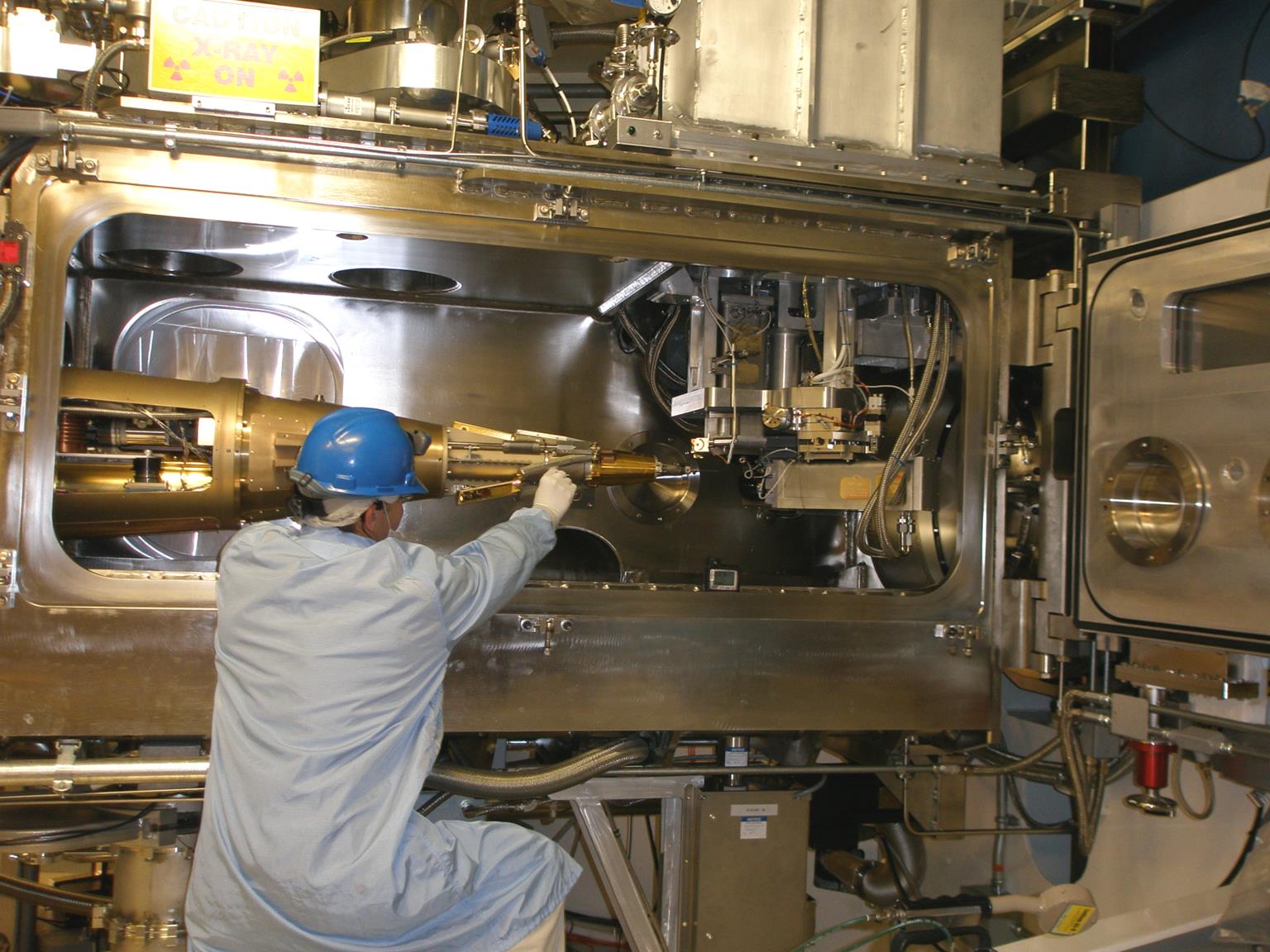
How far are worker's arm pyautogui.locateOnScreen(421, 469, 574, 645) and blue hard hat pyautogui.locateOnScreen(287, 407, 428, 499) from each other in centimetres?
20

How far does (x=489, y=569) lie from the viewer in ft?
6.26

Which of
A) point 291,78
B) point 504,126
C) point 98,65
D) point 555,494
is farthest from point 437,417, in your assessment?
point 98,65

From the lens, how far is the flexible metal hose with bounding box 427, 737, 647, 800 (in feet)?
7.48

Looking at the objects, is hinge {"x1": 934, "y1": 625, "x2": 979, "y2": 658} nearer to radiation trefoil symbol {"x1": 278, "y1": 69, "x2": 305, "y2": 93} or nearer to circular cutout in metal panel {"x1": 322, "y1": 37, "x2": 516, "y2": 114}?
circular cutout in metal panel {"x1": 322, "y1": 37, "x2": 516, "y2": 114}

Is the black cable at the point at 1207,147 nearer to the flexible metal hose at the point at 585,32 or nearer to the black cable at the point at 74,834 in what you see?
the flexible metal hose at the point at 585,32

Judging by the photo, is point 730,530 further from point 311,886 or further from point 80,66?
point 80,66

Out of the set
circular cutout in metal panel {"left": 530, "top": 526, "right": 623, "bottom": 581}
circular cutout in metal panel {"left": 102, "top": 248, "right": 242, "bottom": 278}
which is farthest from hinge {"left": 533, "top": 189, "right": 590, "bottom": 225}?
circular cutout in metal panel {"left": 530, "top": 526, "right": 623, "bottom": 581}

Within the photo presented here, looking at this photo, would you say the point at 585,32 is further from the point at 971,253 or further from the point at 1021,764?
the point at 1021,764

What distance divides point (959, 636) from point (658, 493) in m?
1.13

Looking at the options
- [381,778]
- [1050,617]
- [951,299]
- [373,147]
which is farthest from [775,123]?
[381,778]

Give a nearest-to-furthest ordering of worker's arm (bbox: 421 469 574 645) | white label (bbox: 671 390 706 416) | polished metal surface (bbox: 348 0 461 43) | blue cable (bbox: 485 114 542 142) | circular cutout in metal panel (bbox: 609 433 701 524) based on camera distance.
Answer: worker's arm (bbox: 421 469 574 645)
blue cable (bbox: 485 114 542 142)
polished metal surface (bbox: 348 0 461 43)
white label (bbox: 671 390 706 416)
circular cutout in metal panel (bbox: 609 433 701 524)

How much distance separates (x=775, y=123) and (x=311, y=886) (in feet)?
5.74

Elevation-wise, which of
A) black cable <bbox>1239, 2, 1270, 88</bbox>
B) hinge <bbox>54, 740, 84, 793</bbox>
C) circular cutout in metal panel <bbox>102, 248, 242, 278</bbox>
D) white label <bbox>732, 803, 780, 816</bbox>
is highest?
black cable <bbox>1239, 2, 1270, 88</bbox>

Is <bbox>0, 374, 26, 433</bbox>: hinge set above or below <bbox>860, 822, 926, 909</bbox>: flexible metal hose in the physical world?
above
